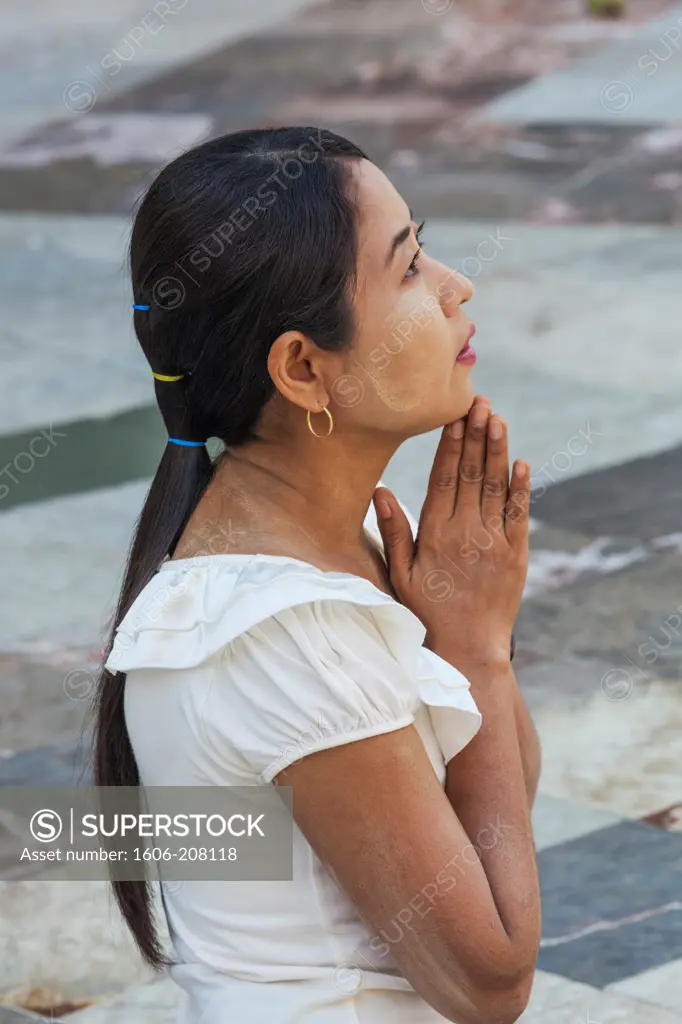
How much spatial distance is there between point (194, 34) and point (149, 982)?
10.0m

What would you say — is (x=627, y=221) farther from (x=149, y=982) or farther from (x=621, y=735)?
(x=149, y=982)

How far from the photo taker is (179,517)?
7.25 feet

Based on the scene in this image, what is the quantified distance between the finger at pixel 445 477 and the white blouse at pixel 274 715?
0.83ft

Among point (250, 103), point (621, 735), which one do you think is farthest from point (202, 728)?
point (250, 103)

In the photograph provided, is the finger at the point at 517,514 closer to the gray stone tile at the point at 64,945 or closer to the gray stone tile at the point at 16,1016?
the gray stone tile at the point at 64,945

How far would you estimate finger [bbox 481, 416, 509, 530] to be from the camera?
2.25m

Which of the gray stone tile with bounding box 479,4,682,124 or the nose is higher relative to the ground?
the nose

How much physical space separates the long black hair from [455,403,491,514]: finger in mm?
256

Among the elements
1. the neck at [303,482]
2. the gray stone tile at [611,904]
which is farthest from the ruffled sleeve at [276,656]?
the gray stone tile at [611,904]

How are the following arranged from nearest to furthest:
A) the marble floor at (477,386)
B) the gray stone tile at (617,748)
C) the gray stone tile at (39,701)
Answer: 1. the marble floor at (477,386)
2. the gray stone tile at (617,748)
3. the gray stone tile at (39,701)

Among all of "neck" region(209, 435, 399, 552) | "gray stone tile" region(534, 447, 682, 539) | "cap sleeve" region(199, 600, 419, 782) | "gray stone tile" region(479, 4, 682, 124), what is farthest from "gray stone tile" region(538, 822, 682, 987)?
"gray stone tile" region(479, 4, 682, 124)

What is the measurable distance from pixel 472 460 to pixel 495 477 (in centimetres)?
4

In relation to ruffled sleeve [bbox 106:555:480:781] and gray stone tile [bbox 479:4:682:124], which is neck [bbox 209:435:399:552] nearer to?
Answer: ruffled sleeve [bbox 106:555:480:781]

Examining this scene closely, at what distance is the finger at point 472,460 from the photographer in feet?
7.41
